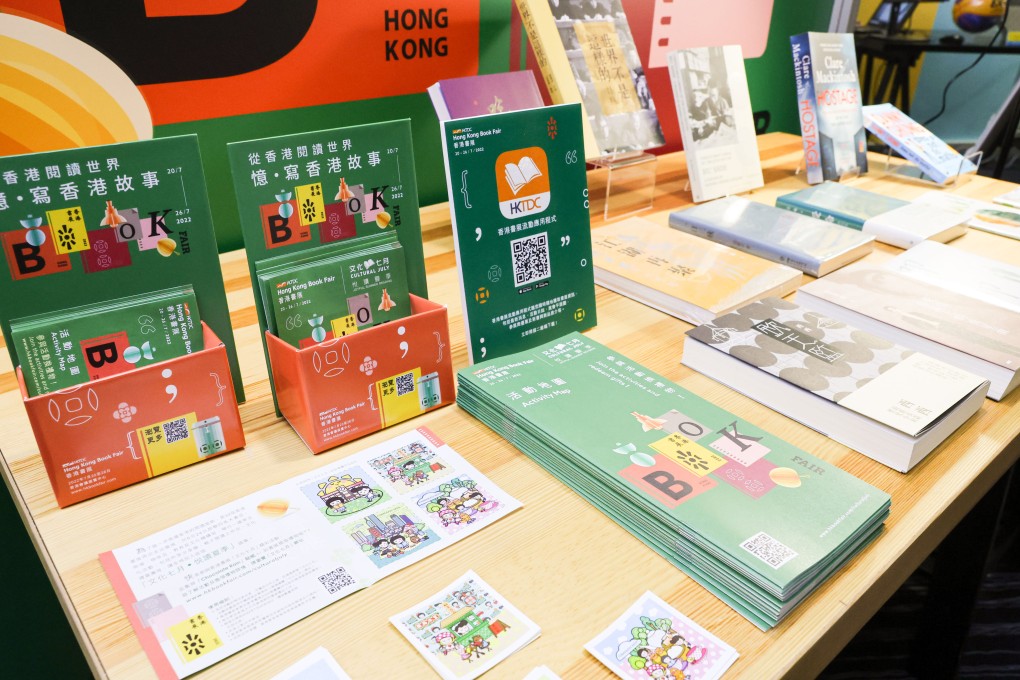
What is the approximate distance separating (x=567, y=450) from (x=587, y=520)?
0.08 m

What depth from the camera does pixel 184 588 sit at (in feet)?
2.11

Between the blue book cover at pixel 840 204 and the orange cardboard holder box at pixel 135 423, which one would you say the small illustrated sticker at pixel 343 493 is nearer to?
the orange cardboard holder box at pixel 135 423

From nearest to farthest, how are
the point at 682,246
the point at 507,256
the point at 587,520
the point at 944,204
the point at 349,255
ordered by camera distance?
1. the point at 587,520
2. the point at 349,255
3. the point at 507,256
4. the point at 682,246
5. the point at 944,204

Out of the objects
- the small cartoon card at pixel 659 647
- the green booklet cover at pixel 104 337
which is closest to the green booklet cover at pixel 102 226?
the green booklet cover at pixel 104 337

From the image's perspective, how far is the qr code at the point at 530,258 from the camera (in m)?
0.99

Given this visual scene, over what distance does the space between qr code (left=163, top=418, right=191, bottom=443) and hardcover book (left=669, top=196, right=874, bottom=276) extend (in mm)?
1027

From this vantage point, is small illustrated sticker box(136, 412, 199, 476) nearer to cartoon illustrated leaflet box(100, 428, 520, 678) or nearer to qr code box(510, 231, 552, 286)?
cartoon illustrated leaflet box(100, 428, 520, 678)

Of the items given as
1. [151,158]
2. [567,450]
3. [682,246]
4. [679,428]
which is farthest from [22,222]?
[682,246]

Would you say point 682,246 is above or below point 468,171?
below

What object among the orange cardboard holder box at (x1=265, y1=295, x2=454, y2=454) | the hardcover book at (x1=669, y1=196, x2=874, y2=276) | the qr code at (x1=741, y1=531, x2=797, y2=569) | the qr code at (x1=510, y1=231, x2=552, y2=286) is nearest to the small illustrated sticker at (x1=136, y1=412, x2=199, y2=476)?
the orange cardboard holder box at (x1=265, y1=295, x2=454, y2=454)

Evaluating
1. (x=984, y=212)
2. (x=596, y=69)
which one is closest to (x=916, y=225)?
(x=984, y=212)

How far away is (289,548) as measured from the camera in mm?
→ 696

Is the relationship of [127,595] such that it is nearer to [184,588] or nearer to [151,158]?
[184,588]

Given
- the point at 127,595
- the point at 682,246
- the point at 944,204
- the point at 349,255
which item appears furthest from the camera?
the point at 944,204
